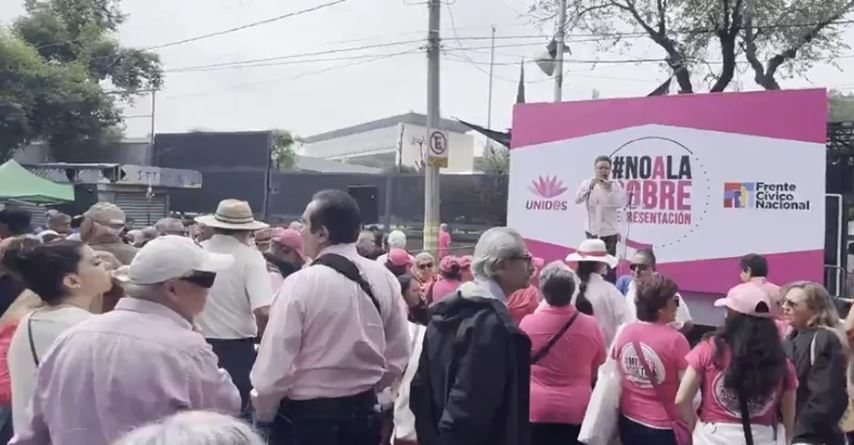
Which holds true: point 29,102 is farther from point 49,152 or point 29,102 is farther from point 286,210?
point 286,210

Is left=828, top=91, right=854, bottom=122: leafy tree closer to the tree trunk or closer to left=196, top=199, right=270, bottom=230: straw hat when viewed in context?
the tree trunk

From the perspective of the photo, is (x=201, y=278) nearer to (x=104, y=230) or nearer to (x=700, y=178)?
(x=104, y=230)

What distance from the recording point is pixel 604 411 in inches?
199

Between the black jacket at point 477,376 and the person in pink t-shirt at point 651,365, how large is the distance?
1116 millimetres

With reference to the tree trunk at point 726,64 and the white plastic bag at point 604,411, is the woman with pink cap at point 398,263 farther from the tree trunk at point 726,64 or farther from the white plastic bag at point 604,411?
the tree trunk at point 726,64

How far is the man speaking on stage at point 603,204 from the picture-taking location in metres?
11.3

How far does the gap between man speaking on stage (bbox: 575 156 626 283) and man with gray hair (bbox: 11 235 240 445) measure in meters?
8.55

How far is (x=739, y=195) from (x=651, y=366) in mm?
7051

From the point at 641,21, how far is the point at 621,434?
20685 millimetres

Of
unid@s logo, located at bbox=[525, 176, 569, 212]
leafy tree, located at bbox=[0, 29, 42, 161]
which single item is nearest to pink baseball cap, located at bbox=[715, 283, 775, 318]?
unid@s logo, located at bbox=[525, 176, 569, 212]

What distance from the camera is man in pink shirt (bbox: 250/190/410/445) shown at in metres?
4.13

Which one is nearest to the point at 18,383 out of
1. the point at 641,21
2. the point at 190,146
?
the point at 641,21

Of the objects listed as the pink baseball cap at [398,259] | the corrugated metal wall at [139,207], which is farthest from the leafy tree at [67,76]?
the pink baseball cap at [398,259]

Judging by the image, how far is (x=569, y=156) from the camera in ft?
43.0
